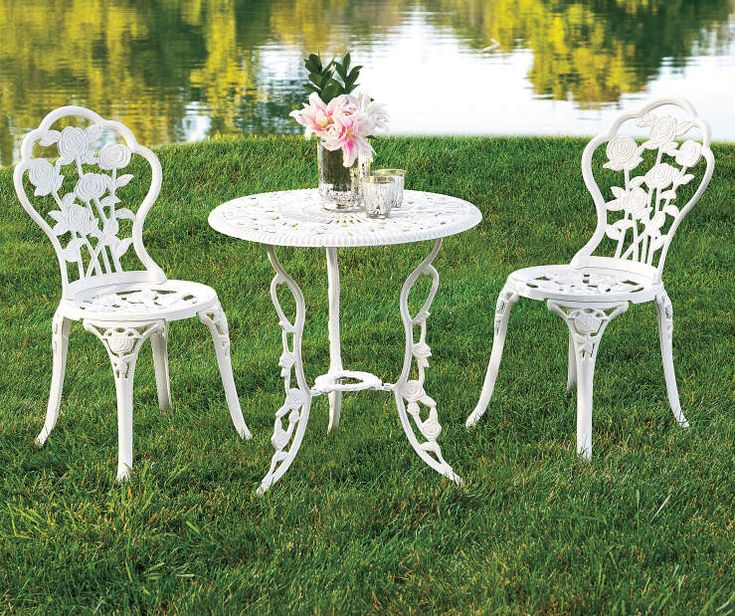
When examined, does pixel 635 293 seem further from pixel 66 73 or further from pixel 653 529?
pixel 66 73

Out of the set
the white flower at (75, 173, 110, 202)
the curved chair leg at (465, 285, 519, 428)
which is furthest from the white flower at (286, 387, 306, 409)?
the white flower at (75, 173, 110, 202)

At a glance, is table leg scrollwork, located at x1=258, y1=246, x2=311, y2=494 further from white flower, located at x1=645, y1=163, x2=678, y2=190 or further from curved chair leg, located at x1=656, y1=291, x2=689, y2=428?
white flower, located at x1=645, y1=163, x2=678, y2=190

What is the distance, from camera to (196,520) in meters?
2.85

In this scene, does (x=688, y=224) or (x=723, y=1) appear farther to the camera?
(x=723, y=1)

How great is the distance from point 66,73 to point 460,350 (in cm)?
1158

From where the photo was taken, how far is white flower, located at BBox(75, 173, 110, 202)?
343 centimetres

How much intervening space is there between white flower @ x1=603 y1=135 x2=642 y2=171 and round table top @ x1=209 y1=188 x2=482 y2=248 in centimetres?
68

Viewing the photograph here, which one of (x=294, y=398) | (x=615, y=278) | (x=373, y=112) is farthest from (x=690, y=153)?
(x=294, y=398)

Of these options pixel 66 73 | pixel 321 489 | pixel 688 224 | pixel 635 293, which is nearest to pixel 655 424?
pixel 635 293

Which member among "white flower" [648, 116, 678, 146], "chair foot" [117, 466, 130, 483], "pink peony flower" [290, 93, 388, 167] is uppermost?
"pink peony flower" [290, 93, 388, 167]

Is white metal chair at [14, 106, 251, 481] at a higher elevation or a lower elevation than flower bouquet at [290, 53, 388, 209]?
lower

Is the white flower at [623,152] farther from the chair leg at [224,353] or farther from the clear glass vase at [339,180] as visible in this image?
the chair leg at [224,353]

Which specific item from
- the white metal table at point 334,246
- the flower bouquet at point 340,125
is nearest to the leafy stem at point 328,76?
the flower bouquet at point 340,125

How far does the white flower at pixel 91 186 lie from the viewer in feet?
11.2
